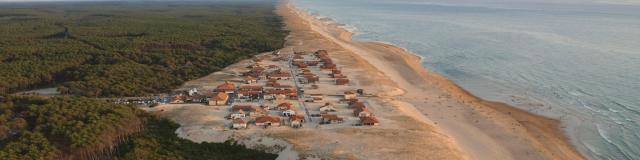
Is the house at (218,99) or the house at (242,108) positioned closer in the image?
the house at (242,108)

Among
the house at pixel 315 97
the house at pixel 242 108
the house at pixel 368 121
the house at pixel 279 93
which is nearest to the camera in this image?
the house at pixel 368 121

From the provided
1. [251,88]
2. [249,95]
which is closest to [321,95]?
[249,95]

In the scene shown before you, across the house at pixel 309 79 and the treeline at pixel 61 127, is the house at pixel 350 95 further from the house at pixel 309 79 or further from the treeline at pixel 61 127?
the treeline at pixel 61 127

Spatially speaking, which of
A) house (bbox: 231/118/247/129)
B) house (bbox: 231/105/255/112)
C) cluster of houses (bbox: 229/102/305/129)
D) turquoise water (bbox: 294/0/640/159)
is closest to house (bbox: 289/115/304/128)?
cluster of houses (bbox: 229/102/305/129)

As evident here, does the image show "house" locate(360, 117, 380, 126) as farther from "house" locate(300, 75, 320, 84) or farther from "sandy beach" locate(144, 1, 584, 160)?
"house" locate(300, 75, 320, 84)

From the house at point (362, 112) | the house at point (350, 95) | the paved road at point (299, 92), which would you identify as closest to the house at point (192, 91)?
the paved road at point (299, 92)

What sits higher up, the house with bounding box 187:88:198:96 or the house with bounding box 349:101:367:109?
the house with bounding box 349:101:367:109

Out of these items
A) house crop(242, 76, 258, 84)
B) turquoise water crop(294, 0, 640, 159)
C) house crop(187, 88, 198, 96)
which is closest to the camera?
turquoise water crop(294, 0, 640, 159)
